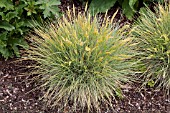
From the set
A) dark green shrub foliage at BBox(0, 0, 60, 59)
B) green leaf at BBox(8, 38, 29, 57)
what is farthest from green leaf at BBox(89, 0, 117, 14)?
green leaf at BBox(8, 38, 29, 57)

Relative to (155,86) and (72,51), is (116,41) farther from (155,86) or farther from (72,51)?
(155,86)

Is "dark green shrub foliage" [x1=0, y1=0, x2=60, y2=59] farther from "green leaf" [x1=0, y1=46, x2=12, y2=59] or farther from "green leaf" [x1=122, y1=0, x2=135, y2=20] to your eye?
"green leaf" [x1=122, y1=0, x2=135, y2=20]

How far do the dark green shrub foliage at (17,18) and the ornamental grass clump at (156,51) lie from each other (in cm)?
103

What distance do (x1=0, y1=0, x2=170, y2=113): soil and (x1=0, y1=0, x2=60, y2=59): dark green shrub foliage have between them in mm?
177

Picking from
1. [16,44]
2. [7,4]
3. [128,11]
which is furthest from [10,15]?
[128,11]

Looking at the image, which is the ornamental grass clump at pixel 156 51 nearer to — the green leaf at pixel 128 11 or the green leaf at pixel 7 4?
the green leaf at pixel 128 11

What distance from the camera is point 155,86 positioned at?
4.13 meters

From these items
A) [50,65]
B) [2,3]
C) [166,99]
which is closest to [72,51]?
[50,65]

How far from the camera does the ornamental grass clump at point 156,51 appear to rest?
13.3ft

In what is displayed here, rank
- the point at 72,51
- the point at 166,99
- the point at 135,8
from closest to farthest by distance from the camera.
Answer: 1. the point at 72,51
2. the point at 166,99
3. the point at 135,8

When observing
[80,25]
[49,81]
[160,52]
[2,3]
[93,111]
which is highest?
[2,3]

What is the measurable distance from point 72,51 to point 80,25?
32 centimetres

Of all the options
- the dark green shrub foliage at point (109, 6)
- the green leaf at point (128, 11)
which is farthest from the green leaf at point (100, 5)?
the green leaf at point (128, 11)

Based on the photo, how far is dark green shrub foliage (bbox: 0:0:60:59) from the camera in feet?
12.7
